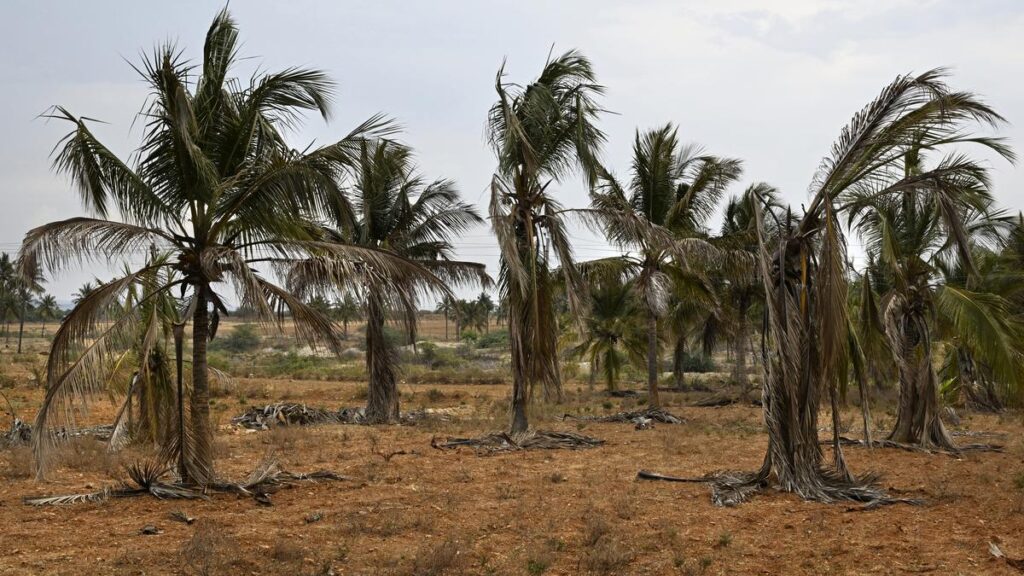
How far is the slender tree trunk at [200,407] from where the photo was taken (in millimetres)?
9289

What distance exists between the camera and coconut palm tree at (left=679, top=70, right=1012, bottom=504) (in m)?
8.75

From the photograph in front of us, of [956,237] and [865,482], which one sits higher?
[956,237]

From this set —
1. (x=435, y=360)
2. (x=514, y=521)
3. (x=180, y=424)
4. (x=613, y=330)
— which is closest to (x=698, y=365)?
(x=435, y=360)

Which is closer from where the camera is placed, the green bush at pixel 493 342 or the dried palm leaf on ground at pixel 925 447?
the dried palm leaf on ground at pixel 925 447

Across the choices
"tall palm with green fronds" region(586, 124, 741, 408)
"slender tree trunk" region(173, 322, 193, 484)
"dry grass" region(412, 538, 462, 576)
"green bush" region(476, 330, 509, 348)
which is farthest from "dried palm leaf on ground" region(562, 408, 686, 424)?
"green bush" region(476, 330, 509, 348)

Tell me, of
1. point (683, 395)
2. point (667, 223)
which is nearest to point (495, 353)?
point (683, 395)

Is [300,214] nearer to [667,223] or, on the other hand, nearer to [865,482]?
[865,482]

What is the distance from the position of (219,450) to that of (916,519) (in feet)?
34.5

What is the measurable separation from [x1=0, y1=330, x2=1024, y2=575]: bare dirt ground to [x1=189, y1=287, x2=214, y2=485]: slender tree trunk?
0.48 m

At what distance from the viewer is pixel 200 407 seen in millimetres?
9359

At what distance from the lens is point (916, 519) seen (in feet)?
26.9

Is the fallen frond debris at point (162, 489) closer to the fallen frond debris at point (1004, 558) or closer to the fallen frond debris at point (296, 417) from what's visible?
the fallen frond debris at point (1004, 558)

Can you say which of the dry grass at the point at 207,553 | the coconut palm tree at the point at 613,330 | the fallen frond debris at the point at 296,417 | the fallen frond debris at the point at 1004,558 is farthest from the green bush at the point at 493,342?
the fallen frond debris at the point at 1004,558

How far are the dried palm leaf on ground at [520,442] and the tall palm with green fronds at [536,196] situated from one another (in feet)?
1.79
